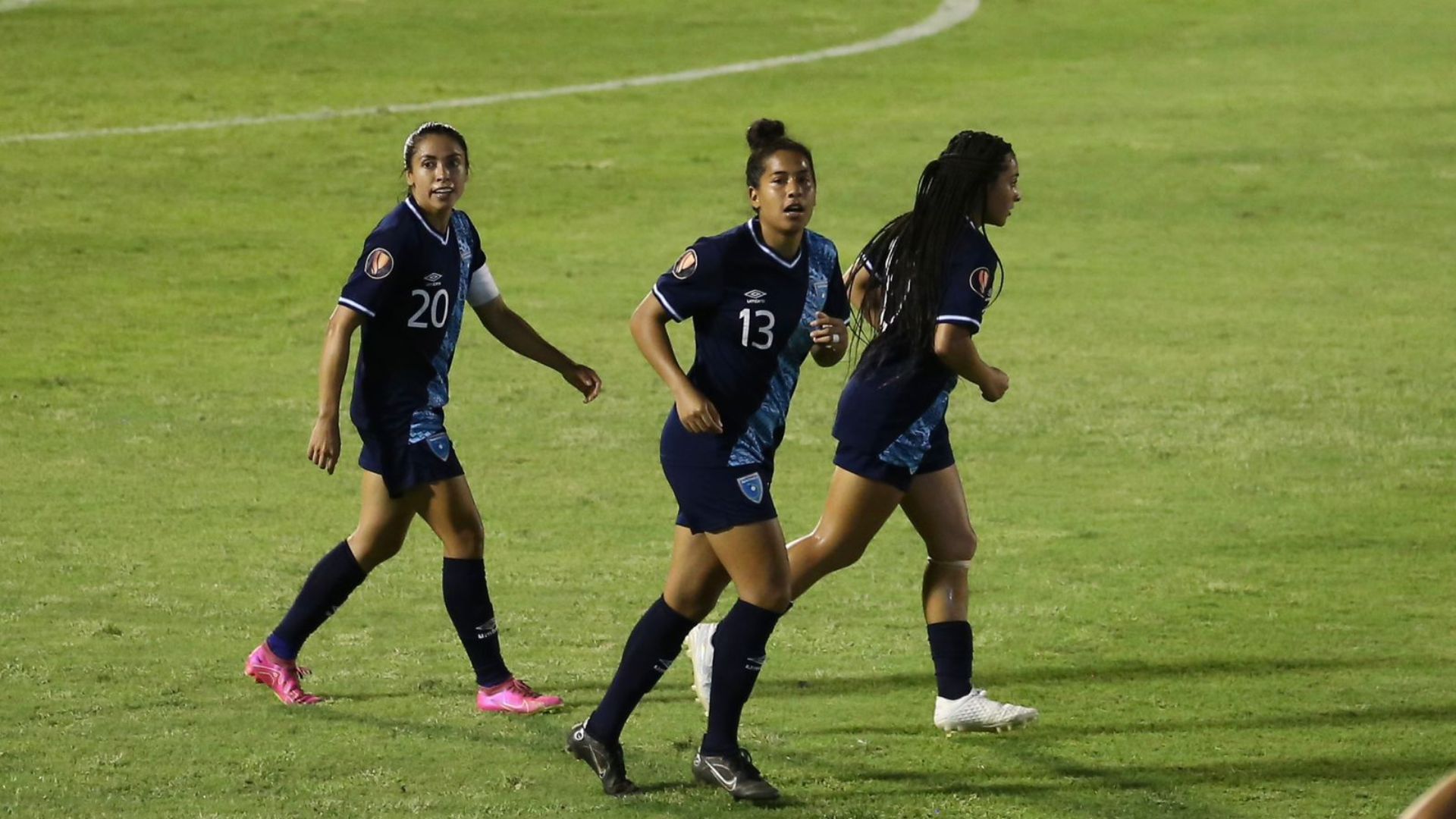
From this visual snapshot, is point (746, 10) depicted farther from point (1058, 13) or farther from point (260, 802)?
point (260, 802)

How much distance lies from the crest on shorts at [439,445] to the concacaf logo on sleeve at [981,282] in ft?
6.21

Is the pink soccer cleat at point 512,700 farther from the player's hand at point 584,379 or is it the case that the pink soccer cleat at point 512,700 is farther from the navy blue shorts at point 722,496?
the navy blue shorts at point 722,496

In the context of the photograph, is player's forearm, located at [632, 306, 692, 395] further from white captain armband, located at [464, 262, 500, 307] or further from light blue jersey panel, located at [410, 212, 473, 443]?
white captain armband, located at [464, 262, 500, 307]

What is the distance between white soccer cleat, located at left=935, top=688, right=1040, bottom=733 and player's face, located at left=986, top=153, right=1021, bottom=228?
1.63 meters

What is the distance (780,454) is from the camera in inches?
498

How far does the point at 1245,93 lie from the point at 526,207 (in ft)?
39.3

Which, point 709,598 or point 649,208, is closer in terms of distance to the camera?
point 709,598

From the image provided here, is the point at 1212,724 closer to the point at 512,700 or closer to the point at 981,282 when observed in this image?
the point at 981,282

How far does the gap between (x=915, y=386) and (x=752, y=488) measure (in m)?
0.99

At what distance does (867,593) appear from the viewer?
A: 944 cm

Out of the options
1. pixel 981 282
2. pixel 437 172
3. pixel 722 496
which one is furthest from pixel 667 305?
pixel 437 172

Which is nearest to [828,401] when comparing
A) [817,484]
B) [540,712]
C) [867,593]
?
[817,484]

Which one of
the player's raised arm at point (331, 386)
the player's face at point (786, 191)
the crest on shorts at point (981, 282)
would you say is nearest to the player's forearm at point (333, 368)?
the player's raised arm at point (331, 386)

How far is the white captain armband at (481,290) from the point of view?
7695 mm
